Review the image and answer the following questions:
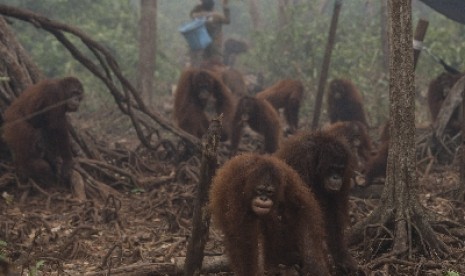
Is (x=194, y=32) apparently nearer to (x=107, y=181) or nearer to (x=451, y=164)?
(x=107, y=181)

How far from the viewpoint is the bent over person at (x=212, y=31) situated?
12.9m

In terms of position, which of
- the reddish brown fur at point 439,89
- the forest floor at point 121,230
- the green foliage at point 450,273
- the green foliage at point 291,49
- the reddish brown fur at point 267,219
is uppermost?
the green foliage at point 291,49

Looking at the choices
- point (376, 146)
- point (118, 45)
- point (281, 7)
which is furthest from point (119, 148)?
point (281, 7)

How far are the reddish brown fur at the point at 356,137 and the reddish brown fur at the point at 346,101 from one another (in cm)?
179

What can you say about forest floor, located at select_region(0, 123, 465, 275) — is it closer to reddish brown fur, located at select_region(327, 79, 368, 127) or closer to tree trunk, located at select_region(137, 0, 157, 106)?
reddish brown fur, located at select_region(327, 79, 368, 127)

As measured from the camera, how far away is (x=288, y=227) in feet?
13.3

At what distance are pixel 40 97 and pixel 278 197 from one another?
13.9ft

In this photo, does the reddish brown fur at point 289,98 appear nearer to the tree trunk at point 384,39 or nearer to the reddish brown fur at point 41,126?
the tree trunk at point 384,39

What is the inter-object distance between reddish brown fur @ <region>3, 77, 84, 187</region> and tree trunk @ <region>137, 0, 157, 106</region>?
5026 mm

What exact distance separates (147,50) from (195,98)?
4.13m

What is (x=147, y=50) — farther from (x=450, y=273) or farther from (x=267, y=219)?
(x=450, y=273)

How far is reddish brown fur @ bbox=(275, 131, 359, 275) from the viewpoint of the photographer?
4.27 m

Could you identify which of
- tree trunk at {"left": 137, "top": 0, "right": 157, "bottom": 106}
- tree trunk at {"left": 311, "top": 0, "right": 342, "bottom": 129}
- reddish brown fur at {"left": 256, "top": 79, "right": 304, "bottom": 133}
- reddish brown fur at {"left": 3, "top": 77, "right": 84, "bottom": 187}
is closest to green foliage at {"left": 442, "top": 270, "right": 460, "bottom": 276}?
reddish brown fur at {"left": 3, "top": 77, "right": 84, "bottom": 187}

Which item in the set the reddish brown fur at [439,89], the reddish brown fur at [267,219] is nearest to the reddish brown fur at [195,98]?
the reddish brown fur at [439,89]
